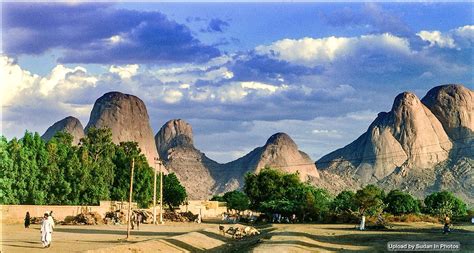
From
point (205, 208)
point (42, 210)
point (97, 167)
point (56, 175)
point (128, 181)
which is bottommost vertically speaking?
point (42, 210)

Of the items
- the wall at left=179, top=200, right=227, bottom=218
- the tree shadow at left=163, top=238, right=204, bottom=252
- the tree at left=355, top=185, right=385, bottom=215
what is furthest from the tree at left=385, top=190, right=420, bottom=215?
the tree shadow at left=163, top=238, right=204, bottom=252

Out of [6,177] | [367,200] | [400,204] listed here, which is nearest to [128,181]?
[6,177]

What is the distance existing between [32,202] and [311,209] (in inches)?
1589

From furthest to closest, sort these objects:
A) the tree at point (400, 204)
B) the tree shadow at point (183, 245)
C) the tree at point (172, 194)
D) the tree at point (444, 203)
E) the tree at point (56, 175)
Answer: the tree at point (172, 194), the tree at point (444, 203), the tree at point (400, 204), the tree at point (56, 175), the tree shadow at point (183, 245)

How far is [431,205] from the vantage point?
4894 inches

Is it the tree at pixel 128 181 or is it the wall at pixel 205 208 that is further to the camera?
the wall at pixel 205 208

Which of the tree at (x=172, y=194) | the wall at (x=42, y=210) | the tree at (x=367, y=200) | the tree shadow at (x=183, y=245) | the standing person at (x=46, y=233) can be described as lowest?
the tree shadow at (x=183, y=245)

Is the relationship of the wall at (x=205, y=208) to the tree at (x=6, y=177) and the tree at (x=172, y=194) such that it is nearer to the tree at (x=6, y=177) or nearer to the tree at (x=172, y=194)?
the tree at (x=172, y=194)

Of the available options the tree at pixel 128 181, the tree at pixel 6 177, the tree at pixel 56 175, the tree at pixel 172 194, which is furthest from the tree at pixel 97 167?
the tree at pixel 172 194

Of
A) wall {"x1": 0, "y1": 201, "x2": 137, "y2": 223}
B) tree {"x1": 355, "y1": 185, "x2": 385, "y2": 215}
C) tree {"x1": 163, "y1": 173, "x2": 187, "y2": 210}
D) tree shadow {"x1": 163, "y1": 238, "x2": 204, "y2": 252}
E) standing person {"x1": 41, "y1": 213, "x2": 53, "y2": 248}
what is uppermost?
tree {"x1": 163, "y1": 173, "x2": 187, "y2": 210}

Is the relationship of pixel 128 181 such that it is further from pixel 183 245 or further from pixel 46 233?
pixel 46 233

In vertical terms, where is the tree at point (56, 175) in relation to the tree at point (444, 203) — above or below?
above

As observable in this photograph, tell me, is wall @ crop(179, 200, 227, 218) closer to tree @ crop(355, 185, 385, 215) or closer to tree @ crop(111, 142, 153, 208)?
tree @ crop(111, 142, 153, 208)

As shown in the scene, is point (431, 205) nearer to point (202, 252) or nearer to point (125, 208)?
point (125, 208)
